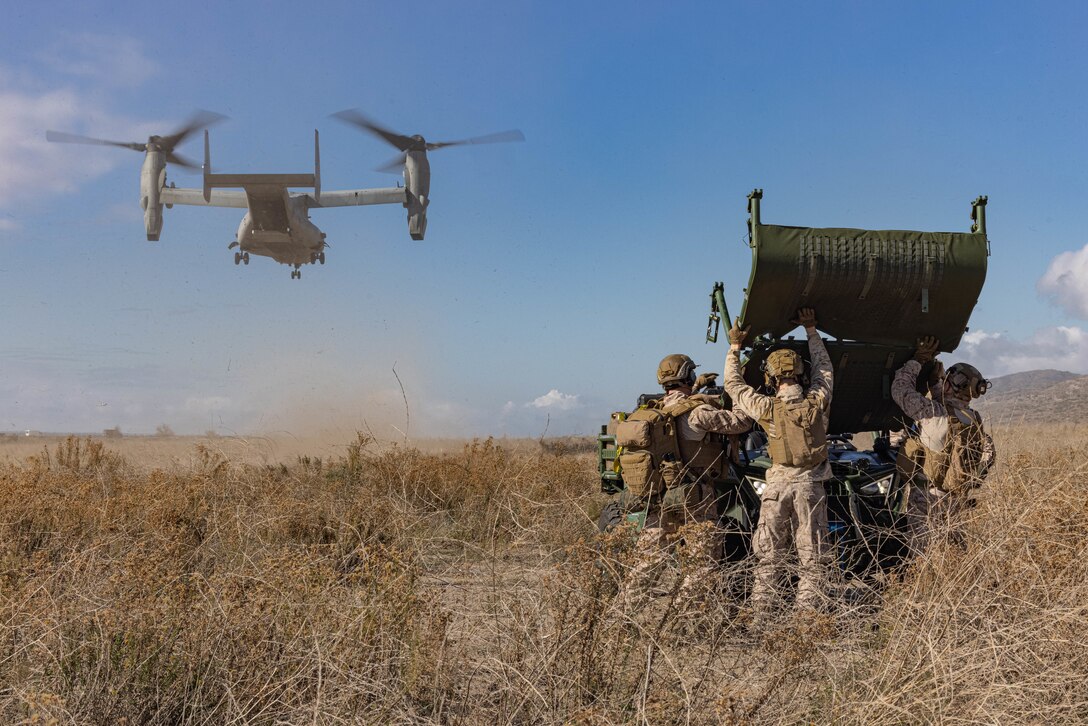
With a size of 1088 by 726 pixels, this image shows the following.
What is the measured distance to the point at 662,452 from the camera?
19.2 ft

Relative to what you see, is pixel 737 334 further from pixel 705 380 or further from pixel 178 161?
pixel 178 161

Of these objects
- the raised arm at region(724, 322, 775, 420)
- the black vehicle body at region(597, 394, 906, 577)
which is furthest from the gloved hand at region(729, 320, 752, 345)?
the black vehicle body at region(597, 394, 906, 577)

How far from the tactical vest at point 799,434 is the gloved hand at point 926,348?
4.15 feet

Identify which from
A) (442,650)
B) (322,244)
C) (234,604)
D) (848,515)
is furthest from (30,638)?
(322,244)

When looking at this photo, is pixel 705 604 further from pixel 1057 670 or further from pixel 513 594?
pixel 1057 670

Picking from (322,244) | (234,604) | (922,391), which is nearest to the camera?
(234,604)

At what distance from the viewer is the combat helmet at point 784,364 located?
5840 millimetres

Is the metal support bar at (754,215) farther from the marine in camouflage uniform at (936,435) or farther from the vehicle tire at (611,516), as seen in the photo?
the vehicle tire at (611,516)

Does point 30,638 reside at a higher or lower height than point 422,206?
lower

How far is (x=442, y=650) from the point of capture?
12.7ft

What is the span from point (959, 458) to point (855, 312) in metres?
1.27

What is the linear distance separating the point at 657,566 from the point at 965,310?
3.74 meters

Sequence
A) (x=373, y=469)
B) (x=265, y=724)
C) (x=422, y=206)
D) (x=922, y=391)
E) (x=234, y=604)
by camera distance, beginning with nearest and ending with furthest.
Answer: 1. (x=265, y=724)
2. (x=234, y=604)
3. (x=922, y=391)
4. (x=373, y=469)
5. (x=422, y=206)

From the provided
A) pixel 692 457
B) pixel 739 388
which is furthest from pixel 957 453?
pixel 692 457
